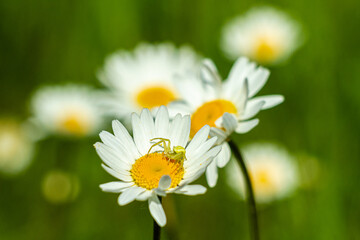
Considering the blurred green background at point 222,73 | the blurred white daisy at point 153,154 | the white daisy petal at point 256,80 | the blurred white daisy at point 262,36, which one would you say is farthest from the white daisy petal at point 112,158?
the blurred white daisy at point 262,36

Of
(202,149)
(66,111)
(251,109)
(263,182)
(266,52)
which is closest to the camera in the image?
(202,149)

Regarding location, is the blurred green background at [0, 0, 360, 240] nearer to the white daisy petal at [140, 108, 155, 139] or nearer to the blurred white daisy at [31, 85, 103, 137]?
the blurred white daisy at [31, 85, 103, 137]

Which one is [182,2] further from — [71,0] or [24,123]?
[24,123]

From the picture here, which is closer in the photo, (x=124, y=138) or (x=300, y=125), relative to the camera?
(x=124, y=138)

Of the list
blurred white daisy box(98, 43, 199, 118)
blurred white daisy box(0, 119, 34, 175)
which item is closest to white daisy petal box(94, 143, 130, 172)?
blurred white daisy box(98, 43, 199, 118)

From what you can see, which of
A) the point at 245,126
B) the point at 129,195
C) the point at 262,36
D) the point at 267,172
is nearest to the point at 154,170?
the point at 129,195

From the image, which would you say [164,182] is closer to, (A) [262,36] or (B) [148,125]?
(B) [148,125]

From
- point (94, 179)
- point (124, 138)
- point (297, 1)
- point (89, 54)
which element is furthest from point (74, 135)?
point (297, 1)
